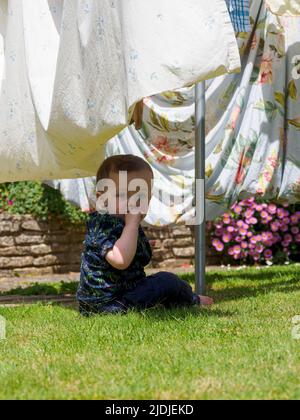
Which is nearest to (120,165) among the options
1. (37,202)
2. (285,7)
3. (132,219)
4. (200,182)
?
(132,219)

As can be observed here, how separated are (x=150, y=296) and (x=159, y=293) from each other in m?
0.05

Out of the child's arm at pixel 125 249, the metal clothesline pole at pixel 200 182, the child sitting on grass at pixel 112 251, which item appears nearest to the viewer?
the child's arm at pixel 125 249

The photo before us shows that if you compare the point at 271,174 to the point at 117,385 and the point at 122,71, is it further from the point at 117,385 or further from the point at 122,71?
the point at 117,385

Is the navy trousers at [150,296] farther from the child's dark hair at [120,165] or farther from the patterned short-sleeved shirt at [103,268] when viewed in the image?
the child's dark hair at [120,165]

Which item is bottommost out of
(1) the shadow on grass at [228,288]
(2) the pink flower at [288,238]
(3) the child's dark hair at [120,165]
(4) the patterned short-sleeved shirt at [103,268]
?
(2) the pink flower at [288,238]

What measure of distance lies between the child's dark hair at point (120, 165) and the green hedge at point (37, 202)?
3.56m

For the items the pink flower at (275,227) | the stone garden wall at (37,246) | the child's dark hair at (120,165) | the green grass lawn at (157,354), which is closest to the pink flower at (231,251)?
the pink flower at (275,227)

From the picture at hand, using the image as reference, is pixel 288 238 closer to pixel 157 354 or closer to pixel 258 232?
pixel 258 232

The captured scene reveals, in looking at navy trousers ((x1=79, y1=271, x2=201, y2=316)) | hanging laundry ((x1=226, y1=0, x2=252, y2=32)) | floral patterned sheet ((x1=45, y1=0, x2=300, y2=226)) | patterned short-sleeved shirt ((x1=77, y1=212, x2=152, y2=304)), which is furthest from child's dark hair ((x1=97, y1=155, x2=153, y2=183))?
floral patterned sheet ((x1=45, y1=0, x2=300, y2=226))

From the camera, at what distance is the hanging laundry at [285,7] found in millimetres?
4391

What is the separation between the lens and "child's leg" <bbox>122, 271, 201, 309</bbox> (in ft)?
11.4

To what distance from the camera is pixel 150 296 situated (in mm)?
3479

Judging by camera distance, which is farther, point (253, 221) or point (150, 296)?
point (253, 221)

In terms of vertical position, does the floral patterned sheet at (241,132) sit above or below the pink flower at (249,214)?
above
